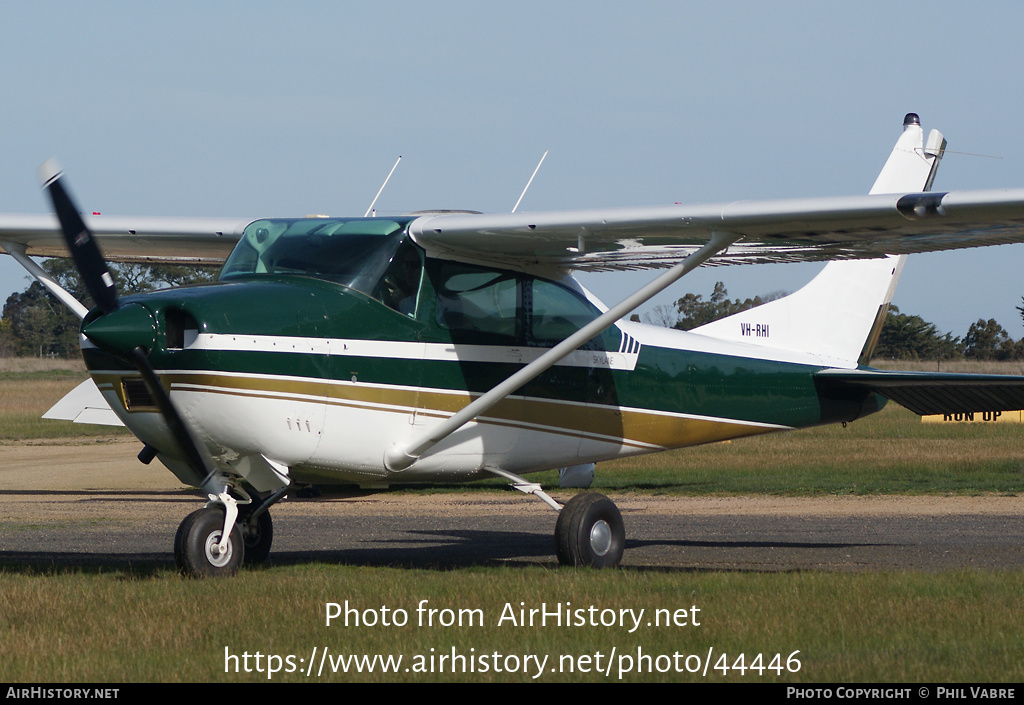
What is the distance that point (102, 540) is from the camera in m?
13.0

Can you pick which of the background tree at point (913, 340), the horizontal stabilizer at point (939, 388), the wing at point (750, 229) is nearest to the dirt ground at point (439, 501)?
the horizontal stabilizer at point (939, 388)

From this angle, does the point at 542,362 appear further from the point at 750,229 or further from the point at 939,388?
the point at 939,388

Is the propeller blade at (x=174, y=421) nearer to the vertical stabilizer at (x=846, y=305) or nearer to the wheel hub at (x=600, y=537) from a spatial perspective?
the wheel hub at (x=600, y=537)

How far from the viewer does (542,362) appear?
9.20 m

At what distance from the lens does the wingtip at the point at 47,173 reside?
802 cm

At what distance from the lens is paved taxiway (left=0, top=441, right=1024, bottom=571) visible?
36.2 ft

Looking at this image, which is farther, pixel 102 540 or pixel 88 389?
pixel 88 389

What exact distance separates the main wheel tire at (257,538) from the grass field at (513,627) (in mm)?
640

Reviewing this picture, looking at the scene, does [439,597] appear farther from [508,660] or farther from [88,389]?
[88,389]

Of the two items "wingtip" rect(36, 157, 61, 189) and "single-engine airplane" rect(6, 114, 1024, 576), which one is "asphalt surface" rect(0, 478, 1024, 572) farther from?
"wingtip" rect(36, 157, 61, 189)

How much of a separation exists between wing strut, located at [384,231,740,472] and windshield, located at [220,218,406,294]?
1.23 m

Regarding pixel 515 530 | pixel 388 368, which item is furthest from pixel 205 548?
pixel 515 530
